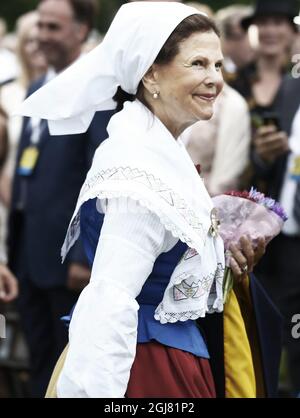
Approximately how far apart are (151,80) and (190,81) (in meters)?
0.14

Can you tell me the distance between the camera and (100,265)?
343cm

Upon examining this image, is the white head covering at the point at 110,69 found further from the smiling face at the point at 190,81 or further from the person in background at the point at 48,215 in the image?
the person in background at the point at 48,215

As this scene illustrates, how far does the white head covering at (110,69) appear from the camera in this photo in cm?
372

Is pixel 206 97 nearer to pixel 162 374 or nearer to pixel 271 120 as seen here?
pixel 162 374

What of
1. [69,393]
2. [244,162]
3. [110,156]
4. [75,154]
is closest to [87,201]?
[110,156]

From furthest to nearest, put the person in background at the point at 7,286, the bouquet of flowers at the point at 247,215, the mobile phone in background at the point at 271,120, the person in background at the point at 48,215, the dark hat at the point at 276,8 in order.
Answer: the dark hat at the point at 276,8, the mobile phone in background at the point at 271,120, the person in background at the point at 48,215, the person in background at the point at 7,286, the bouquet of flowers at the point at 247,215

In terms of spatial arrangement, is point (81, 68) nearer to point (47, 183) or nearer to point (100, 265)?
point (100, 265)

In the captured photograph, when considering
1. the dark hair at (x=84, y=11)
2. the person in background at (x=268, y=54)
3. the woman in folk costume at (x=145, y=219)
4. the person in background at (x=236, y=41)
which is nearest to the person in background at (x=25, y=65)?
the person in background at (x=236, y=41)

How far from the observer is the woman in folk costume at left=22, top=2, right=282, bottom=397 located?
3387 millimetres

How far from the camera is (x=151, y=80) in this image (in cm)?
378

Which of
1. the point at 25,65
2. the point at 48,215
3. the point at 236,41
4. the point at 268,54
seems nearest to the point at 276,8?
the point at 268,54

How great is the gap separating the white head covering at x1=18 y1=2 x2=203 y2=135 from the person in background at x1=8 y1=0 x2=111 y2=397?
156 cm

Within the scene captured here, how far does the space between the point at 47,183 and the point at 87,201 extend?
2.26 meters
